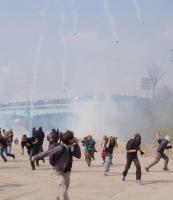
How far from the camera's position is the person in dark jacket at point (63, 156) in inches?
404

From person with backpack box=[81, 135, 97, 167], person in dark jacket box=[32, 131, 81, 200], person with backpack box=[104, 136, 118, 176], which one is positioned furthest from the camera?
person with backpack box=[81, 135, 97, 167]

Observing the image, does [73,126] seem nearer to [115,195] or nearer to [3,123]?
[3,123]

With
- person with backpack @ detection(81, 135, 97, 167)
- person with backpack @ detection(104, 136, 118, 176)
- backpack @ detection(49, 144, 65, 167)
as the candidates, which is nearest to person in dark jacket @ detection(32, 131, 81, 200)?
backpack @ detection(49, 144, 65, 167)

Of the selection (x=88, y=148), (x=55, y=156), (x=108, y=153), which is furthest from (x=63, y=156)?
(x=88, y=148)

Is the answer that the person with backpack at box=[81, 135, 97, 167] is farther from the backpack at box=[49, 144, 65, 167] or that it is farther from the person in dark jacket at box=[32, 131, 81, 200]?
the backpack at box=[49, 144, 65, 167]

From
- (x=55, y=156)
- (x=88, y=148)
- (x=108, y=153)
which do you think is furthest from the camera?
(x=88, y=148)

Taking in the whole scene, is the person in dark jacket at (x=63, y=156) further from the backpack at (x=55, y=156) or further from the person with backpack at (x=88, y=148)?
the person with backpack at (x=88, y=148)

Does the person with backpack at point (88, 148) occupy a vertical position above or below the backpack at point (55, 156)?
below

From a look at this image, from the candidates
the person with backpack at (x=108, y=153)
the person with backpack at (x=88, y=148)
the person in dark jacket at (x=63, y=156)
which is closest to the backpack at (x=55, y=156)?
the person in dark jacket at (x=63, y=156)

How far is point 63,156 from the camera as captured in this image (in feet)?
33.8

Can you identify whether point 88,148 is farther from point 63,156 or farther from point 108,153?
point 63,156

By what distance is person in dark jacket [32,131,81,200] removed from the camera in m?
10.2

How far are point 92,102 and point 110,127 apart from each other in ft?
29.2

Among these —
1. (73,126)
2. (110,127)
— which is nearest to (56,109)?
(73,126)
